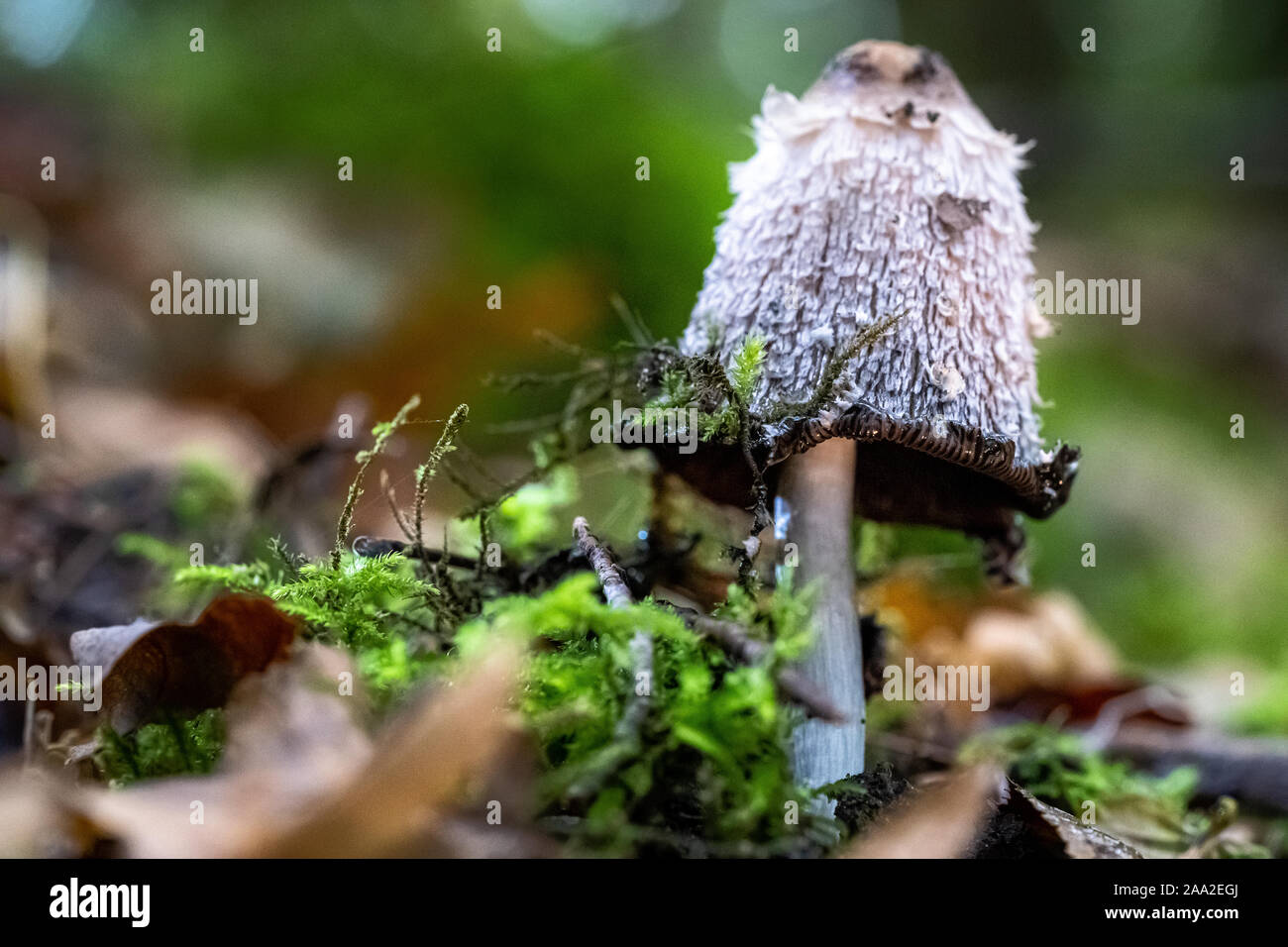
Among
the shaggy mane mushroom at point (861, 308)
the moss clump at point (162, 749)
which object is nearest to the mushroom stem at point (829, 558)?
the shaggy mane mushroom at point (861, 308)

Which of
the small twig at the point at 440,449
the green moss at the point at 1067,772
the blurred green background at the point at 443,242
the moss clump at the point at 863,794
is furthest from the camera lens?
the blurred green background at the point at 443,242

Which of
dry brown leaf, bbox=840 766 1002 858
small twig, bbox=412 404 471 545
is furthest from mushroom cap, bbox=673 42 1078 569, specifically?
dry brown leaf, bbox=840 766 1002 858

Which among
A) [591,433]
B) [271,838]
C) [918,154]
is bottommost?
[271,838]

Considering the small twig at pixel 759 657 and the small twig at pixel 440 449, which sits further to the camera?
the small twig at pixel 440 449

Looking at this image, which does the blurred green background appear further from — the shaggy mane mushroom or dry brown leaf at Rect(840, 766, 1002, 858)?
dry brown leaf at Rect(840, 766, 1002, 858)

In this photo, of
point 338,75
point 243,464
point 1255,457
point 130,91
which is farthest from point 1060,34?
point 243,464

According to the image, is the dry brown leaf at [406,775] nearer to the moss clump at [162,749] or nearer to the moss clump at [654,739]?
the moss clump at [654,739]
